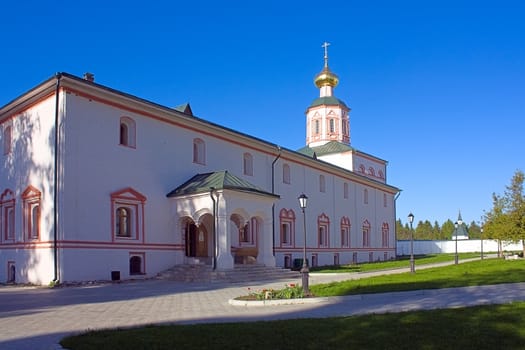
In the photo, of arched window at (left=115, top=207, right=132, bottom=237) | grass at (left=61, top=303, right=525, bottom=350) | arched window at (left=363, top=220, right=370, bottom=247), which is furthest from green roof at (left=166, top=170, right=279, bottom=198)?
arched window at (left=363, top=220, right=370, bottom=247)

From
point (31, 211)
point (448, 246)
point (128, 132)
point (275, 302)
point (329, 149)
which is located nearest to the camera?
point (275, 302)

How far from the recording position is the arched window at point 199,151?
25.0 meters

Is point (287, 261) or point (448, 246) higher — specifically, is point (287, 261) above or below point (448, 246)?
above

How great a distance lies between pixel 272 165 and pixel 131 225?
1168cm

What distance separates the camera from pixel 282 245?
30578 millimetres

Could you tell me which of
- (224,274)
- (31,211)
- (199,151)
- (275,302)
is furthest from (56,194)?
(275,302)

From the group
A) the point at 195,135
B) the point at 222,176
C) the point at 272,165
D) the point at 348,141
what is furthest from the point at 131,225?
the point at 348,141

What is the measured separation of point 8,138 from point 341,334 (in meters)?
19.3

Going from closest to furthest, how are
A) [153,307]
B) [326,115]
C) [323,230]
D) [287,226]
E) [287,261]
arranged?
[153,307], [287,261], [287,226], [323,230], [326,115]

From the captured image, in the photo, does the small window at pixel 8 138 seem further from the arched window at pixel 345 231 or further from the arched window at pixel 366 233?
the arched window at pixel 366 233

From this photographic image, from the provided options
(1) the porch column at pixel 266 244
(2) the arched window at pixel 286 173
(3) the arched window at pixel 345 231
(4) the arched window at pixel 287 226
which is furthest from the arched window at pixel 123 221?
(3) the arched window at pixel 345 231

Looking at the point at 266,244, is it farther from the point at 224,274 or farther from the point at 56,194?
the point at 56,194

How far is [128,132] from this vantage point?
70.7 feet

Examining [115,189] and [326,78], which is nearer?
[115,189]
